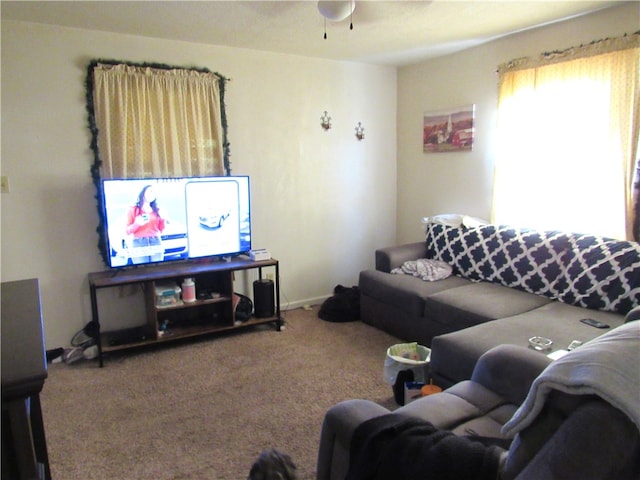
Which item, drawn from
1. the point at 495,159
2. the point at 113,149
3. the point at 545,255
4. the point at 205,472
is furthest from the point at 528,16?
the point at 205,472

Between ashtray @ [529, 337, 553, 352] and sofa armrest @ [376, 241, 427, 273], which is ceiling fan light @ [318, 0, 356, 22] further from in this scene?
ashtray @ [529, 337, 553, 352]

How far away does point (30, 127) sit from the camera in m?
3.06

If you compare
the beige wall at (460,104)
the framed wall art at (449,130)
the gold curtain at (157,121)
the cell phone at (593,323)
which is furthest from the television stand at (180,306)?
the cell phone at (593,323)

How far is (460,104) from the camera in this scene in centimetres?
400

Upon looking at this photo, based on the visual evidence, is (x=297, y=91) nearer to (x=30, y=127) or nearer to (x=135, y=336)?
(x=30, y=127)

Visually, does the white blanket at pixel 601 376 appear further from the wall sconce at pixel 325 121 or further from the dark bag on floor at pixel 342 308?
the wall sconce at pixel 325 121

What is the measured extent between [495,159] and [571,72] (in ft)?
2.76

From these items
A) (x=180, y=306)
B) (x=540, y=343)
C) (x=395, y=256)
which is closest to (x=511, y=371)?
(x=540, y=343)

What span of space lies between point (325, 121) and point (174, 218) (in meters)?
1.73

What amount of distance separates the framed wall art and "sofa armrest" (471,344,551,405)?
8.25 feet

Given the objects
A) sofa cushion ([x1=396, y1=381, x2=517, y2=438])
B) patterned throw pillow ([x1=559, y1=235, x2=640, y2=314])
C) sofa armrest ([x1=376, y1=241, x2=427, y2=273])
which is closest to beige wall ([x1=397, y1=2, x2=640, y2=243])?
sofa armrest ([x1=376, y1=241, x2=427, y2=273])

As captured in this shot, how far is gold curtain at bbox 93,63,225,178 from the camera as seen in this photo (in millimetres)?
3227

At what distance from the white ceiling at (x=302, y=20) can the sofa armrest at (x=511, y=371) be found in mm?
2113

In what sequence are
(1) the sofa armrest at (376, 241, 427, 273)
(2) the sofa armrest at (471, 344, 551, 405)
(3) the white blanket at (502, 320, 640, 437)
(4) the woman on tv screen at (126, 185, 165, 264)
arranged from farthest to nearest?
(1) the sofa armrest at (376, 241, 427, 273), (4) the woman on tv screen at (126, 185, 165, 264), (2) the sofa armrest at (471, 344, 551, 405), (3) the white blanket at (502, 320, 640, 437)
